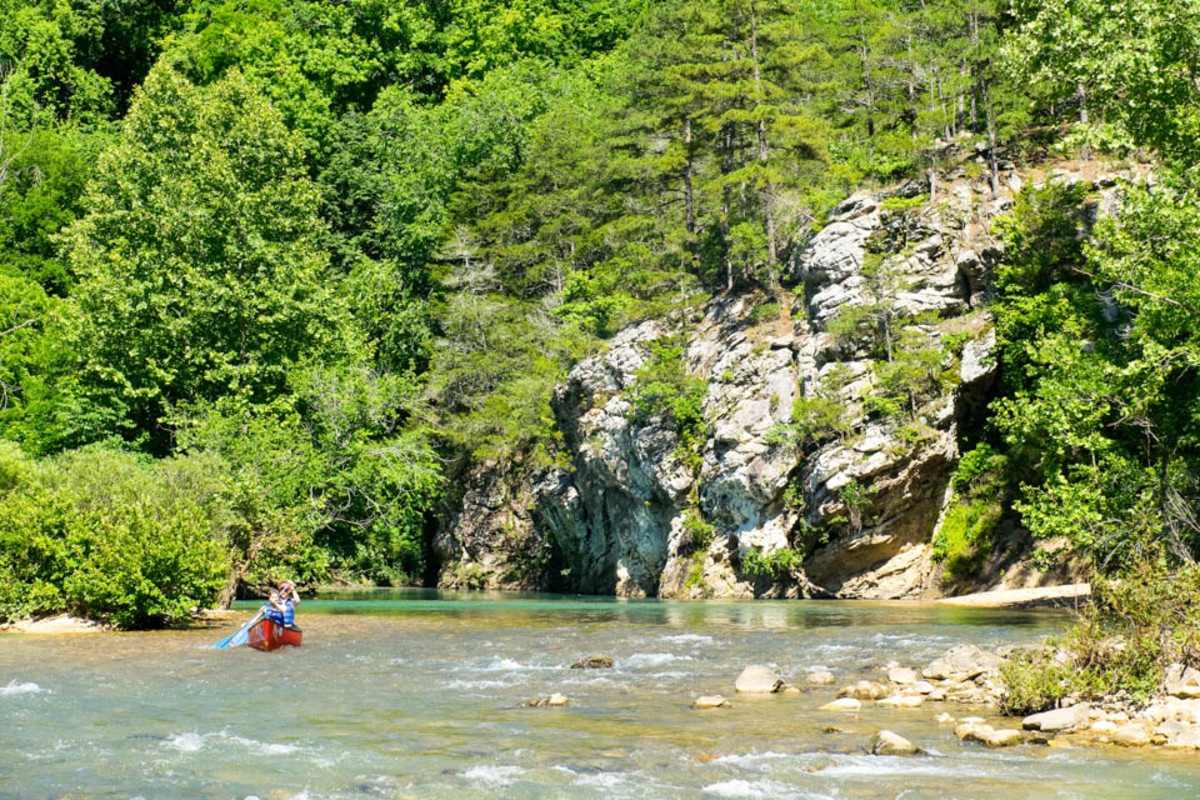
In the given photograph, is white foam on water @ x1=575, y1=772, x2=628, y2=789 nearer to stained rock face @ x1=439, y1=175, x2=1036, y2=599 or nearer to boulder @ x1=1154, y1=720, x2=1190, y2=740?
boulder @ x1=1154, y1=720, x2=1190, y2=740

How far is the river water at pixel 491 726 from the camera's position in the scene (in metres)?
9.65

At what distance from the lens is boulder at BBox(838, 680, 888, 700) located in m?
14.0

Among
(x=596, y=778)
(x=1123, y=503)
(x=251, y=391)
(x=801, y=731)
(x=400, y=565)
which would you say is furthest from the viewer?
(x=400, y=565)

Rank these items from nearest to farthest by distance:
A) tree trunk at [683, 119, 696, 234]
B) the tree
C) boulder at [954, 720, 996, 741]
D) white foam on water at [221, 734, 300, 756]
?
white foam on water at [221, 734, 300, 756] → boulder at [954, 720, 996, 741] → the tree → tree trunk at [683, 119, 696, 234]

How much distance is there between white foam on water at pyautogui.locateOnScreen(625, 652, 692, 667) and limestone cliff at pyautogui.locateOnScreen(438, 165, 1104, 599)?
14762mm

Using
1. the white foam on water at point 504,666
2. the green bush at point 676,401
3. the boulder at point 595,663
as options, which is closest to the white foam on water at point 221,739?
the white foam on water at point 504,666

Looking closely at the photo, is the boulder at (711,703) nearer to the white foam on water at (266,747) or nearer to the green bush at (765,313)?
the white foam on water at (266,747)

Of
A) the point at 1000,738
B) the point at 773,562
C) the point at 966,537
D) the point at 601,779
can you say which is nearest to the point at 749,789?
the point at 601,779

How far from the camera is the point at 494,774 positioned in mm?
10117

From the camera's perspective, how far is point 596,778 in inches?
393

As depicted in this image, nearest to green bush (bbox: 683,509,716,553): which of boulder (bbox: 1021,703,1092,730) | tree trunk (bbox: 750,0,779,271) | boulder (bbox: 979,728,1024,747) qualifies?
tree trunk (bbox: 750,0,779,271)

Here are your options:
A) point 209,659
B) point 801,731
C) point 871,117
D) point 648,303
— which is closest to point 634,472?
point 648,303

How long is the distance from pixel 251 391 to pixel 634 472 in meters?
14.0

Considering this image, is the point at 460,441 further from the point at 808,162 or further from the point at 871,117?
the point at 871,117
